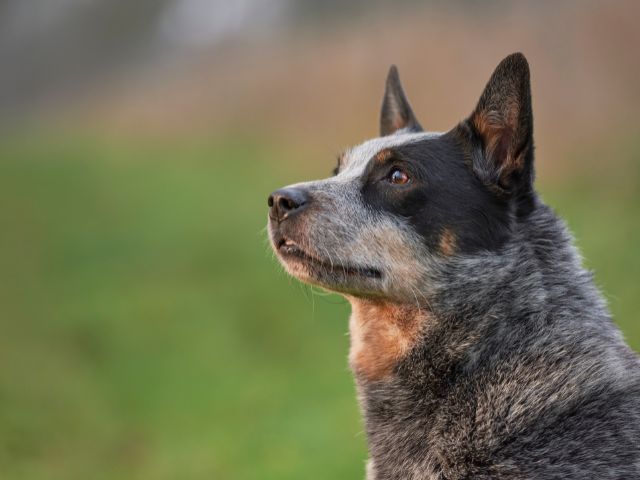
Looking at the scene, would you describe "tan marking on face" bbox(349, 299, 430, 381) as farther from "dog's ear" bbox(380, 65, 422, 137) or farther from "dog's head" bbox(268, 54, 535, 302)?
"dog's ear" bbox(380, 65, 422, 137)

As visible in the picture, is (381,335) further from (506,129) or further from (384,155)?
(506,129)

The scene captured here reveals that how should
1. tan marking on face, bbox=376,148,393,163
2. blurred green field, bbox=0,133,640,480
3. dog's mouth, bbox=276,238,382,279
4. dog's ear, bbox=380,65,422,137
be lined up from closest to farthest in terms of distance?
1. dog's mouth, bbox=276,238,382,279
2. tan marking on face, bbox=376,148,393,163
3. dog's ear, bbox=380,65,422,137
4. blurred green field, bbox=0,133,640,480

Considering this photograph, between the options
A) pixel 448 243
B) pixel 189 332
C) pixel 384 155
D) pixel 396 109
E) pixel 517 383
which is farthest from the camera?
pixel 189 332

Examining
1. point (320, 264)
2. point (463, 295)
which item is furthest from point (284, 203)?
point (463, 295)

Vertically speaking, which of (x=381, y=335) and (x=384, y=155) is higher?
(x=384, y=155)

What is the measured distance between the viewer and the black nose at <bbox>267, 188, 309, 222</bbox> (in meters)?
4.67

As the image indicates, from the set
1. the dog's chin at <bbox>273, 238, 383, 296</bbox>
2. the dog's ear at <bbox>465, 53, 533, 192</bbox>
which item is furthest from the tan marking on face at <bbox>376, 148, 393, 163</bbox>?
the dog's chin at <bbox>273, 238, 383, 296</bbox>

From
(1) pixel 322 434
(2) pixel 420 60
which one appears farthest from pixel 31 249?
(1) pixel 322 434

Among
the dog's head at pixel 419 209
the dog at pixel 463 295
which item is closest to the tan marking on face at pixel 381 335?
the dog at pixel 463 295

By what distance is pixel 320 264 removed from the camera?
15.3 ft

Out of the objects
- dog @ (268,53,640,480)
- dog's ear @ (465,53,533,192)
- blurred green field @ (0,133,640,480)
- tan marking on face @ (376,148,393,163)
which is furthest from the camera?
blurred green field @ (0,133,640,480)

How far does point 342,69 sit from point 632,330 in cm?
953

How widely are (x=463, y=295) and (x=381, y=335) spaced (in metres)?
0.49

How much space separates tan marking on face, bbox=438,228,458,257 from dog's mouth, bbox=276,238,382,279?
1.12ft
